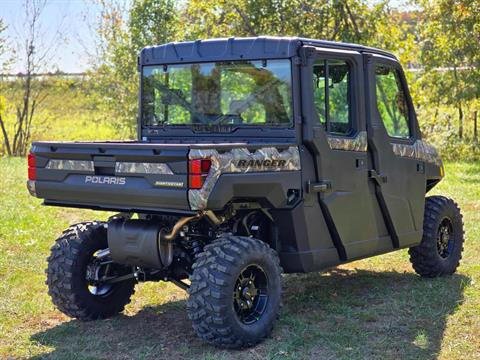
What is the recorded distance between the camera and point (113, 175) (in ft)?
16.8

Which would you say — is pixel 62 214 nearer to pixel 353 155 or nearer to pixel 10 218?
pixel 10 218

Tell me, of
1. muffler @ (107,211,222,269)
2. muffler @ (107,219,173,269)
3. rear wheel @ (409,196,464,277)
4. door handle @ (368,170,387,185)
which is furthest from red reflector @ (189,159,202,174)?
rear wheel @ (409,196,464,277)

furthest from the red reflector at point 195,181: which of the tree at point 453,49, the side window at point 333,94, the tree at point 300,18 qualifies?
the tree at point 453,49

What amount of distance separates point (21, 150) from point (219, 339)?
16870mm

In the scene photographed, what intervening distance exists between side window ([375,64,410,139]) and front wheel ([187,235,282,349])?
1.82 meters

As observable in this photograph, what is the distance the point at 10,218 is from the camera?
32.3 ft

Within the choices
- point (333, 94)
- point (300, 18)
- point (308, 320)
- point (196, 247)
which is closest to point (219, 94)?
point (333, 94)

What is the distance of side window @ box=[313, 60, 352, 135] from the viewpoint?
5676 mm

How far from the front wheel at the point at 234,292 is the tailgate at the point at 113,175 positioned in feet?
1.49

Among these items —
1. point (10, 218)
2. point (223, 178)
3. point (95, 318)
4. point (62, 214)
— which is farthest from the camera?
point (62, 214)

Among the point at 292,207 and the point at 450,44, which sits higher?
the point at 450,44

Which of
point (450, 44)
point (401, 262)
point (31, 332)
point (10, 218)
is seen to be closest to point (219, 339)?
point (31, 332)

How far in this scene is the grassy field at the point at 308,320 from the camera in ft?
16.7

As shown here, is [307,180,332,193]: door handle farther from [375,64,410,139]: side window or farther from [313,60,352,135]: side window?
[375,64,410,139]: side window
